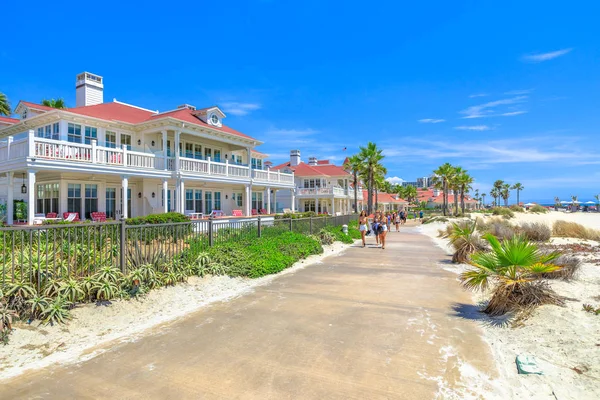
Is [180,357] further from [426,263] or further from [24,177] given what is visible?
[24,177]

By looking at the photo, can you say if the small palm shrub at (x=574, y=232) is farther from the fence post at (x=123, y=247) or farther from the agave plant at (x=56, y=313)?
the agave plant at (x=56, y=313)

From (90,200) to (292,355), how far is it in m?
18.6

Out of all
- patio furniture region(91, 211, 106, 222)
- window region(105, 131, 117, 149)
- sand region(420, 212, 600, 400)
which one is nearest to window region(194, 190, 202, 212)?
window region(105, 131, 117, 149)

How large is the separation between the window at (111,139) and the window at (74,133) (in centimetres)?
161

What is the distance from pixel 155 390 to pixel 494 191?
133 metres

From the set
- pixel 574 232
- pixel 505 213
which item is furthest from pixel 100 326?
pixel 505 213

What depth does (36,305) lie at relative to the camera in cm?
549

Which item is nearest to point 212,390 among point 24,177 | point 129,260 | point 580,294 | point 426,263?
point 129,260

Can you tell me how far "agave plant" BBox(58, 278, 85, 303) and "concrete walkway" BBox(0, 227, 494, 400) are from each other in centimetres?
185

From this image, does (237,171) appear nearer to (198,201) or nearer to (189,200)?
(198,201)

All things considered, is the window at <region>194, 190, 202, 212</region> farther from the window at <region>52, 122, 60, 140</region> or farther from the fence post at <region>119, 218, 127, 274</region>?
the fence post at <region>119, 218, 127, 274</region>

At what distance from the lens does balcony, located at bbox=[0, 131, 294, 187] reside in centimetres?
1467

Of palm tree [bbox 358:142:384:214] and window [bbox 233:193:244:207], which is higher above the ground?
palm tree [bbox 358:142:384:214]

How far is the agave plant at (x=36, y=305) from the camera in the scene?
5469 millimetres
